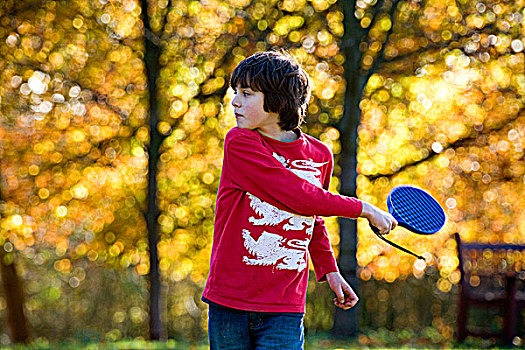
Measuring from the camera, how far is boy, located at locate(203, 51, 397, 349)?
230 centimetres

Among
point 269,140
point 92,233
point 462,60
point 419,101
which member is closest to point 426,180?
point 419,101

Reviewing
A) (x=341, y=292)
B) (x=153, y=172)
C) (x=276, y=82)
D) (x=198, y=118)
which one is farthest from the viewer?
(x=198, y=118)

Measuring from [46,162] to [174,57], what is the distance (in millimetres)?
2595

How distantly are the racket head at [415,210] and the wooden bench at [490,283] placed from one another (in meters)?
5.06

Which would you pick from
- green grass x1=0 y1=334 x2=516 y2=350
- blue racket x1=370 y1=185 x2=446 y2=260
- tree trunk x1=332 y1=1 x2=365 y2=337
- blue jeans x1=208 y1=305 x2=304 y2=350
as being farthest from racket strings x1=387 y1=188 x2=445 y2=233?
tree trunk x1=332 y1=1 x2=365 y2=337

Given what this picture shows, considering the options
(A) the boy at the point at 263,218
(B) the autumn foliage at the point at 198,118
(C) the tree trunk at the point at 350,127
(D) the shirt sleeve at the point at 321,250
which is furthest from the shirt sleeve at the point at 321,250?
(B) the autumn foliage at the point at 198,118

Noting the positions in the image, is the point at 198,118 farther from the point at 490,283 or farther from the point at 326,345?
the point at 490,283

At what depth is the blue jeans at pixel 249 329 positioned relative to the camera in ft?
7.59

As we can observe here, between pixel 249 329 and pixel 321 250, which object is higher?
pixel 321 250

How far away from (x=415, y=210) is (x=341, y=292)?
1.36ft

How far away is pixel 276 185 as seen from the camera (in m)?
2.29

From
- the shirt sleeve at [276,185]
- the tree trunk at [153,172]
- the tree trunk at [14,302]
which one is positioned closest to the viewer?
the shirt sleeve at [276,185]

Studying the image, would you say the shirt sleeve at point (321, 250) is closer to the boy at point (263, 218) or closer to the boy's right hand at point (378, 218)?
the boy at point (263, 218)

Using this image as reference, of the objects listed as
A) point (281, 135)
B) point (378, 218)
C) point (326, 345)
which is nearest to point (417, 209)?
point (378, 218)
